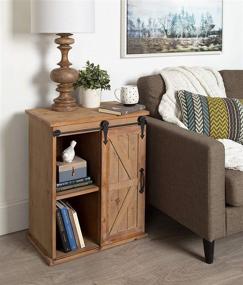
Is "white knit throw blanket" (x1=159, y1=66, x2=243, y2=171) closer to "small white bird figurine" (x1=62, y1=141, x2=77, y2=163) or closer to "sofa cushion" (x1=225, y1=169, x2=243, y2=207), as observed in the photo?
"sofa cushion" (x1=225, y1=169, x2=243, y2=207)

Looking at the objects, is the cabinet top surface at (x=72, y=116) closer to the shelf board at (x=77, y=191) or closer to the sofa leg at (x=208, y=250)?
the shelf board at (x=77, y=191)

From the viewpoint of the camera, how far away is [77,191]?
95.5 inches

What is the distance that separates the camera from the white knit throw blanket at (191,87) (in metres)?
2.72

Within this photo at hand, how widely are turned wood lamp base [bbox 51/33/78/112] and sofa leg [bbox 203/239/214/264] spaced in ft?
3.27

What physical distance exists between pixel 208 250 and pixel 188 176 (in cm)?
39

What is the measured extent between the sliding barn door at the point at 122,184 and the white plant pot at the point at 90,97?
25 centimetres

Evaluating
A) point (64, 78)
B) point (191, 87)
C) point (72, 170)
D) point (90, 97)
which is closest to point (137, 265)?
point (72, 170)

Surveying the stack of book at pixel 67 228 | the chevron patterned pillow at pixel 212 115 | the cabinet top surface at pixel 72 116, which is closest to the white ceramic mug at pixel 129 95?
the cabinet top surface at pixel 72 116

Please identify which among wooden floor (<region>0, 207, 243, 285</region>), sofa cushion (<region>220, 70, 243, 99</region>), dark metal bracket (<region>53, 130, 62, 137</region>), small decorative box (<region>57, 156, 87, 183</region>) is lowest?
wooden floor (<region>0, 207, 243, 285</region>)

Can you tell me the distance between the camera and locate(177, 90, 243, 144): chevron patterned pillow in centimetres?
278

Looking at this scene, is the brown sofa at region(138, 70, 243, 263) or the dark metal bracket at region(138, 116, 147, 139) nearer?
the brown sofa at region(138, 70, 243, 263)

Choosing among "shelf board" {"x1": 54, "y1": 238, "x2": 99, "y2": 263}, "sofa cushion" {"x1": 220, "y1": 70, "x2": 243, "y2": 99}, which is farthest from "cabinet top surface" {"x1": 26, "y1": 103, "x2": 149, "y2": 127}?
"sofa cushion" {"x1": 220, "y1": 70, "x2": 243, "y2": 99}

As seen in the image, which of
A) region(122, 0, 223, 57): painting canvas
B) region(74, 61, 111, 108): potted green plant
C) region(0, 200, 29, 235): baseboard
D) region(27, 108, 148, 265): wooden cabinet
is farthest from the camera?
region(122, 0, 223, 57): painting canvas

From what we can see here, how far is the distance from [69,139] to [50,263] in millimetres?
700
